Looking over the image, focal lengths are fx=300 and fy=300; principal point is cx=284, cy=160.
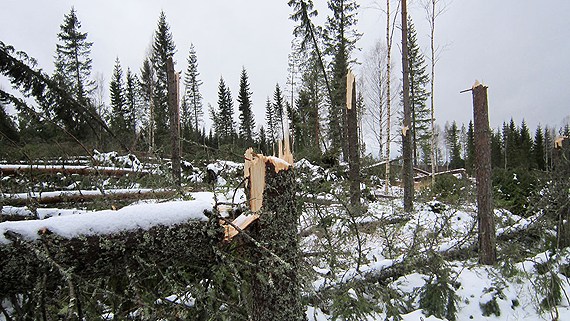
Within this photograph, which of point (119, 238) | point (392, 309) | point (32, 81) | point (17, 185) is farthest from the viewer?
point (17, 185)

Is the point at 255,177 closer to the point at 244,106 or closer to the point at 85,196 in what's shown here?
the point at 85,196

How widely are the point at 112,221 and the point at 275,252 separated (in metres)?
0.74

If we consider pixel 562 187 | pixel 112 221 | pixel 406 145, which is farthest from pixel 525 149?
pixel 112 221

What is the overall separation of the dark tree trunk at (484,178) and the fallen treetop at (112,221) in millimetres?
4780

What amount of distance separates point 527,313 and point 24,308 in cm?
491

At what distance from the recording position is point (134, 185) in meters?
4.61

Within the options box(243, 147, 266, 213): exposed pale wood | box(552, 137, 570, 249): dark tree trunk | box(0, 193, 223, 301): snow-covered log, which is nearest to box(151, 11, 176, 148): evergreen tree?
box(552, 137, 570, 249): dark tree trunk

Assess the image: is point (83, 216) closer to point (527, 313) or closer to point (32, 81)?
point (32, 81)

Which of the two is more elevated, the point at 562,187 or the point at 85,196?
the point at 85,196

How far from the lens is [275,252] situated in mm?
1505

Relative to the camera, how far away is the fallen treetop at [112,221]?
1070 millimetres

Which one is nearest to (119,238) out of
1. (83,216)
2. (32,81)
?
(83,216)

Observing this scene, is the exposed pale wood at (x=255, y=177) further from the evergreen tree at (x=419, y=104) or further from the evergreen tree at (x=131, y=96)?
the evergreen tree at (x=131, y=96)

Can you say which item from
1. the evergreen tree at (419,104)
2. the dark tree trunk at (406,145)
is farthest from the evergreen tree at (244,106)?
the dark tree trunk at (406,145)
